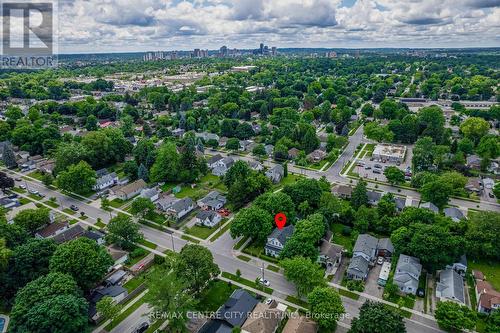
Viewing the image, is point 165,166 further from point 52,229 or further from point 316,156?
point 316,156

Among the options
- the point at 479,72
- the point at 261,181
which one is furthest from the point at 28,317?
the point at 479,72

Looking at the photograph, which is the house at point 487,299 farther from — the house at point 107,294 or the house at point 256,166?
the house at point 256,166

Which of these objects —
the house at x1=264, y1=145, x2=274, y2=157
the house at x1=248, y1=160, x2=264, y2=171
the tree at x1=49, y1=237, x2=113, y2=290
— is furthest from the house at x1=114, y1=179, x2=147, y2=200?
the house at x1=264, y1=145, x2=274, y2=157

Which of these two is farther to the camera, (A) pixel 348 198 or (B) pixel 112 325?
(A) pixel 348 198

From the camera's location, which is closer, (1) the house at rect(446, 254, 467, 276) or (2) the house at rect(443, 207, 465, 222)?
(1) the house at rect(446, 254, 467, 276)

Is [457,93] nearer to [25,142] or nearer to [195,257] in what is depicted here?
[195,257]

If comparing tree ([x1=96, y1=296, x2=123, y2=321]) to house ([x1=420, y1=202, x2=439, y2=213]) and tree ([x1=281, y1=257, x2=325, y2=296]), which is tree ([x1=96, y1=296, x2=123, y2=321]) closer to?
tree ([x1=281, y1=257, x2=325, y2=296])
